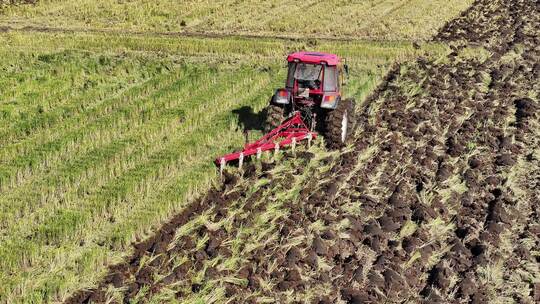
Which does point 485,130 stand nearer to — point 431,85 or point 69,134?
point 431,85

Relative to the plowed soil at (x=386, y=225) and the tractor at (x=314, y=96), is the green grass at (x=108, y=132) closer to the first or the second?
the plowed soil at (x=386, y=225)

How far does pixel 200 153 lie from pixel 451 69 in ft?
31.7

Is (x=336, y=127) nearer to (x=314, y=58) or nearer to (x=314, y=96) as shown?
(x=314, y=96)

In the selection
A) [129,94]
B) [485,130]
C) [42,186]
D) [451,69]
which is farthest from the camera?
[451,69]

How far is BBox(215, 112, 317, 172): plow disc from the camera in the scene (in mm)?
11617

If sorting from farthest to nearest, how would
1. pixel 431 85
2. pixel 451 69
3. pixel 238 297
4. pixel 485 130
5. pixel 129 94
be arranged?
pixel 451 69, pixel 431 85, pixel 129 94, pixel 485 130, pixel 238 297

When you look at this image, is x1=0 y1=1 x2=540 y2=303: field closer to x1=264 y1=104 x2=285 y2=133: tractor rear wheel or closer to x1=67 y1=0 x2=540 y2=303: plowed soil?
x1=67 y1=0 x2=540 y2=303: plowed soil

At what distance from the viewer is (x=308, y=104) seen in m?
12.8

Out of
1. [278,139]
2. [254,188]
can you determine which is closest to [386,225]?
[254,188]

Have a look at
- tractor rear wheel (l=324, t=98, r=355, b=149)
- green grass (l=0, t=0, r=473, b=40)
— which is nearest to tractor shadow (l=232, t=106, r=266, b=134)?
tractor rear wheel (l=324, t=98, r=355, b=149)

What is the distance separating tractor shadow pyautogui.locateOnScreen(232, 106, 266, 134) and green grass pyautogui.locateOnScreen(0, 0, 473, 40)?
11.0 m

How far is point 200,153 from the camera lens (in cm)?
1256

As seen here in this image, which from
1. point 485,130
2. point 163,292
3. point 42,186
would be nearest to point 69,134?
point 42,186

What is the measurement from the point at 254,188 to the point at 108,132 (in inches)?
160
